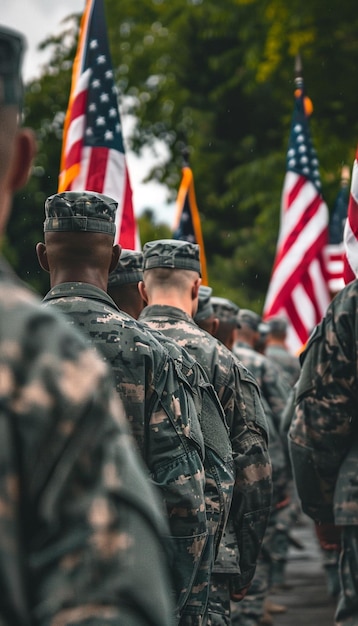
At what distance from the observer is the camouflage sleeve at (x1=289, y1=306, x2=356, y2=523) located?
5184mm

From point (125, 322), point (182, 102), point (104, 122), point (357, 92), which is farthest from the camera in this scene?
point (182, 102)

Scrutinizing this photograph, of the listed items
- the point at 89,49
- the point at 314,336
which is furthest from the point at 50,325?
the point at 89,49

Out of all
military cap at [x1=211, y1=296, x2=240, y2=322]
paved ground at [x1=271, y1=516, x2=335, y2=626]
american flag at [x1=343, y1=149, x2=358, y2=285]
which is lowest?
paved ground at [x1=271, y1=516, x2=335, y2=626]

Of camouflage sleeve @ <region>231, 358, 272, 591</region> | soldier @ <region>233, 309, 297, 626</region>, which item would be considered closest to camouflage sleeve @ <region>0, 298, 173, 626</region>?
camouflage sleeve @ <region>231, 358, 272, 591</region>

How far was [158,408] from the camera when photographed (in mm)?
3965

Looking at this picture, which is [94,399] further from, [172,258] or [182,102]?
[182,102]

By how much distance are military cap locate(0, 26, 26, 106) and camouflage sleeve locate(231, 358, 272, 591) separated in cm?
400

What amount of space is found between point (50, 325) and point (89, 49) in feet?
24.7

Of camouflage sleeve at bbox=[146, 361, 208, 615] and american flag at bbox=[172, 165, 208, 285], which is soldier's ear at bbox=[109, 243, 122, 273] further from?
american flag at bbox=[172, 165, 208, 285]

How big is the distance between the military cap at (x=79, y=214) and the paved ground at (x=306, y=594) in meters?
5.74

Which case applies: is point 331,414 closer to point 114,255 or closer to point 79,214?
point 114,255

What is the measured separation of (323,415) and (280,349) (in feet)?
26.6

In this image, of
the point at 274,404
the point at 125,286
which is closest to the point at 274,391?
the point at 274,404

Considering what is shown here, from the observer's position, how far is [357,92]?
22.4 meters
